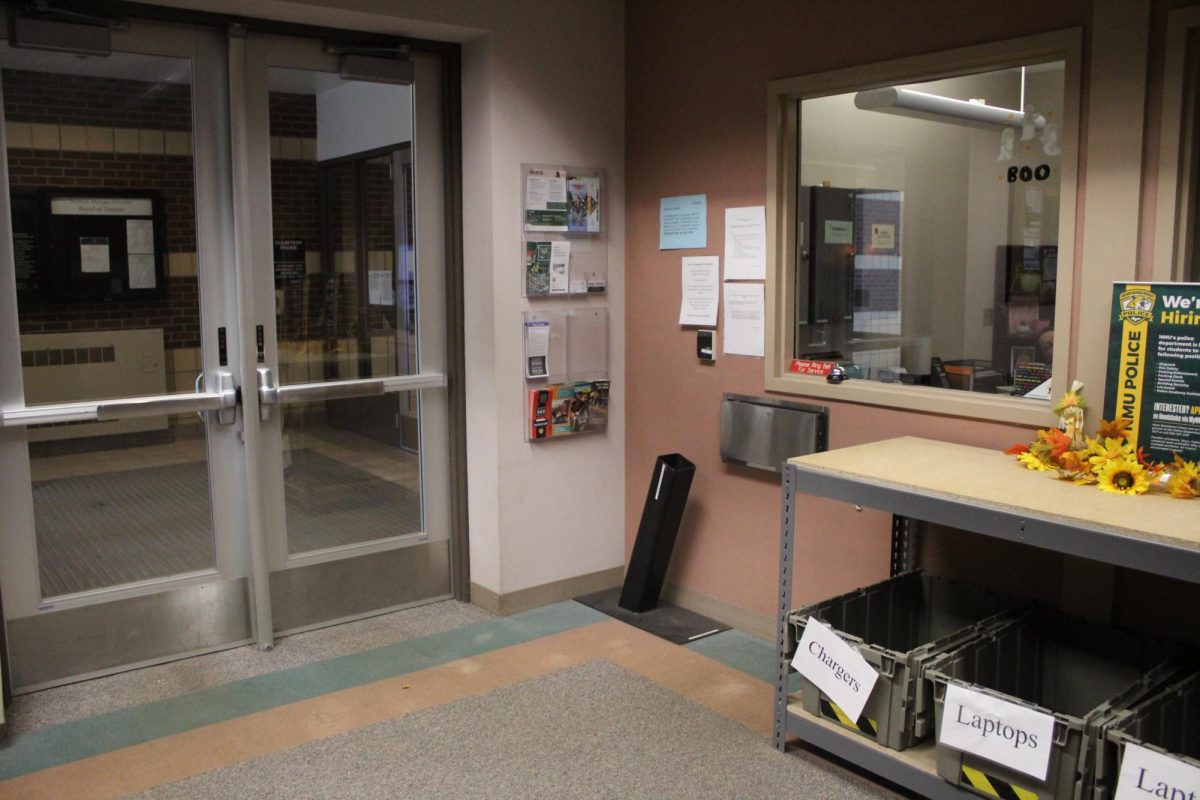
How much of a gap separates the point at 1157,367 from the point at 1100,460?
27 cm

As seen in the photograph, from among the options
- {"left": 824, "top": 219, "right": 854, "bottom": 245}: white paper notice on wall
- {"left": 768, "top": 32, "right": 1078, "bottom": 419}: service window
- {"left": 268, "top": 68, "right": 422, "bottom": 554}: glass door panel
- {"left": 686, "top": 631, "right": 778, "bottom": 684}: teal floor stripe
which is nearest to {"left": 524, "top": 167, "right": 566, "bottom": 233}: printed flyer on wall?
{"left": 268, "top": 68, "right": 422, "bottom": 554}: glass door panel

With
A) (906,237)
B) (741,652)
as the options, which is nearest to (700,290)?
(906,237)

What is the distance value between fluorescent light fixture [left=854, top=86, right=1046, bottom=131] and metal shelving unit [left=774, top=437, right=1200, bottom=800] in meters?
1.09

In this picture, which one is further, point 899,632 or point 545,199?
point 545,199

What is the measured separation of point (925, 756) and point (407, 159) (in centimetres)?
275

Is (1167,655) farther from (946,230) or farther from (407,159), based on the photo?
(407,159)

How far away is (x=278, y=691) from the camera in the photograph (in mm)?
3311

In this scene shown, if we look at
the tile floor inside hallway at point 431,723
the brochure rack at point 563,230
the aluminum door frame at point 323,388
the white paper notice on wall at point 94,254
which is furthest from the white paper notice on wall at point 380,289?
the tile floor inside hallway at point 431,723

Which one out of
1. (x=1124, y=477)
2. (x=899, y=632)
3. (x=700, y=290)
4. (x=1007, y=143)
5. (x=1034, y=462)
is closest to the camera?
(x=1124, y=477)

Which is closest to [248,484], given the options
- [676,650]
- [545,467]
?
[545,467]

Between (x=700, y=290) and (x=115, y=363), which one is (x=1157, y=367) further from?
(x=115, y=363)

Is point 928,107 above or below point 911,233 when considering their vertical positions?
above

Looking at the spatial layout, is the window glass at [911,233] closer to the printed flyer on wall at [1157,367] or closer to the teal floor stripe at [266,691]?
the printed flyer on wall at [1157,367]

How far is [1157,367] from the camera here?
2488 mm
